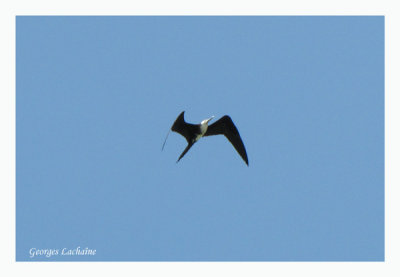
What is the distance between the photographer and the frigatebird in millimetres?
7906

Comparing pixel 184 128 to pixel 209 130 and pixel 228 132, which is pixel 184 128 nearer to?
pixel 209 130

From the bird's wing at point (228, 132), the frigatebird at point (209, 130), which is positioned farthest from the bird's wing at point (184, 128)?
the bird's wing at point (228, 132)

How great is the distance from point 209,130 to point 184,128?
0.59 m

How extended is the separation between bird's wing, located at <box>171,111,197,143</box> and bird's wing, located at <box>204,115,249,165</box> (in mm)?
416

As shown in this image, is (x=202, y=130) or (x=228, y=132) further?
(x=228, y=132)

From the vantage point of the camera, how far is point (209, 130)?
8.45 m

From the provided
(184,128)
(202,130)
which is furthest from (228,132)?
(184,128)

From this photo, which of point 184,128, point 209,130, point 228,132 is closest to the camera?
A: point 184,128

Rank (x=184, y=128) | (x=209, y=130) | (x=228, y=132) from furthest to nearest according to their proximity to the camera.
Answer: (x=228, y=132)
(x=209, y=130)
(x=184, y=128)
